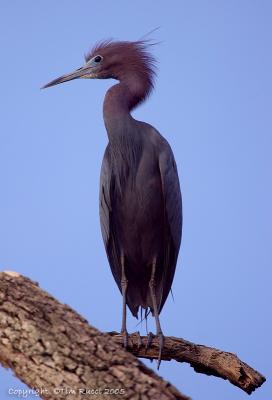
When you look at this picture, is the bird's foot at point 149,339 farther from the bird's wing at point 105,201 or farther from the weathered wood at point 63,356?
the weathered wood at point 63,356

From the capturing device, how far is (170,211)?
15.6 ft

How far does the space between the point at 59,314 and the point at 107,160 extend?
8.69 ft

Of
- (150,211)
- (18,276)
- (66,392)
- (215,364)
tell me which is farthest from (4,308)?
(150,211)

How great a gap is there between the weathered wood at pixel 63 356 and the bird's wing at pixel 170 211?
2.38m

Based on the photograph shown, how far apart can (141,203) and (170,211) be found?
0.23m

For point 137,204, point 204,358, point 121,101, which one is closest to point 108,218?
point 137,204

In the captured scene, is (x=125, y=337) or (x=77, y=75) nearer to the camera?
(x=125, y=337)

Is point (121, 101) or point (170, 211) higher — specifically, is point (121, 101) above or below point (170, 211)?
above

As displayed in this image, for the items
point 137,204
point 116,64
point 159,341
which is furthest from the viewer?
point 116,64

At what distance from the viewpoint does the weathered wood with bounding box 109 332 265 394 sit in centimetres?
376

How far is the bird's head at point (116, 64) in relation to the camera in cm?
521

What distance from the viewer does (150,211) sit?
4.73 metres

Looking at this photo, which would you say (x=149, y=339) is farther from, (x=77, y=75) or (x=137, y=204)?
(x=77, y=75)

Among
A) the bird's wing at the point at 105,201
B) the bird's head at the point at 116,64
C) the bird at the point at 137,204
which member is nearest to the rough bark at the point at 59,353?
the bird at the point at 137,204
